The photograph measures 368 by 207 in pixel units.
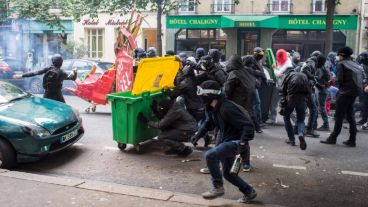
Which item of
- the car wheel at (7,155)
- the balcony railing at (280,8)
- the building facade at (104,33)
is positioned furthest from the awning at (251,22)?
the car wheel at (7,155)

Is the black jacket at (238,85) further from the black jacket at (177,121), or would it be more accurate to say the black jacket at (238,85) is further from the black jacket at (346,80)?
the black jacket at (346,80)

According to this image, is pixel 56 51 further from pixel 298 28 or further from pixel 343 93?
pixel 343 93

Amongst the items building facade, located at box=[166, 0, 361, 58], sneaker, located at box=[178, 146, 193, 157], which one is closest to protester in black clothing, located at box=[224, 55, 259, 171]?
sneaker, located at box=[178, 146, 193, 157]

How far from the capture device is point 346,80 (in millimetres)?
8117

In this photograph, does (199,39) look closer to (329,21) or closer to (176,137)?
(329,21)

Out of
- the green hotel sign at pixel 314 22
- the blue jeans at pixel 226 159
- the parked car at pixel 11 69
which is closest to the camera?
the blue jeans at pixel 226 159

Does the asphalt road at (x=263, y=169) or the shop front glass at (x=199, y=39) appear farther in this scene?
the shop front glass at (x=199, y=39)

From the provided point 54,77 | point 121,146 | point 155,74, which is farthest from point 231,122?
point 54,77

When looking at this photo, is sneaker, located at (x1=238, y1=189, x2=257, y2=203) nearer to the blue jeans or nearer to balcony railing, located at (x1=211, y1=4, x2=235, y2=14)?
the blue jeans

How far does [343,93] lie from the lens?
8.13m

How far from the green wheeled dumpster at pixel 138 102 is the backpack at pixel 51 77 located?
1.71 m

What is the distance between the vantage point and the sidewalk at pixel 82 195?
511 cm

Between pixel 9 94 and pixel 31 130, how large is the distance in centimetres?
148

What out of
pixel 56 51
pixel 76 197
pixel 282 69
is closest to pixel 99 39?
pixel 56 51
